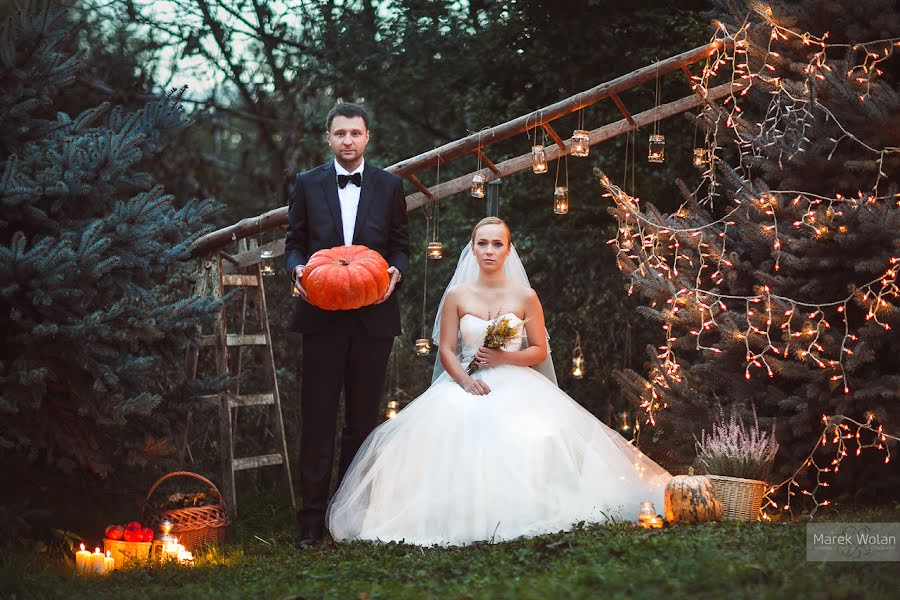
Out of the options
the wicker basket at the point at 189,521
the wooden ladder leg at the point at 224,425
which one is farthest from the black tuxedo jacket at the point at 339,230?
the wooden ladder leg at the point at 224,425

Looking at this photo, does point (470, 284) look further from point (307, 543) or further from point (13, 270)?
point (13, 270)

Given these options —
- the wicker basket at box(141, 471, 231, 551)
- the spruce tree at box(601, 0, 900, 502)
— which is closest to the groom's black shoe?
the wicker basket at box(141, 471, 231, 551)

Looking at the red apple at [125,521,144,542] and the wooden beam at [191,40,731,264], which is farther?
the wooden beam at [191,40,731,264]

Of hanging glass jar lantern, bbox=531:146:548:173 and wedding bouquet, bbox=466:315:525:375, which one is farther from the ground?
hanging glass jar lantern, bbox=531:146:548:173

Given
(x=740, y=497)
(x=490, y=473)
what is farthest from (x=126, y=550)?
(x=740, y=497)

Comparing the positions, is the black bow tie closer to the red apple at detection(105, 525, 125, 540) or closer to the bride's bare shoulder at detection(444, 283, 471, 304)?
the bride's bare shoulder at detection(444, 283, 471, 304)

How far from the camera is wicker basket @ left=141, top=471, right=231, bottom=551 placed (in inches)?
195

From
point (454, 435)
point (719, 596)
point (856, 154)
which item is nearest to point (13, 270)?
point (454, 435)

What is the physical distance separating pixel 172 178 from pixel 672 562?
31.8 ft

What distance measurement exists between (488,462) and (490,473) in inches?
2.4

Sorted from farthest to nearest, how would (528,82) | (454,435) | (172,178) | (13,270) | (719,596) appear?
(172,178), (528,82), (454,435), (13,270), (719,596)

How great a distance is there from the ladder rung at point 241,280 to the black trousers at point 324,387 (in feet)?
4.88

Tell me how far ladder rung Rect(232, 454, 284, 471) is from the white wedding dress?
4.20 feet

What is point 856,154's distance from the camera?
536 centimetres
